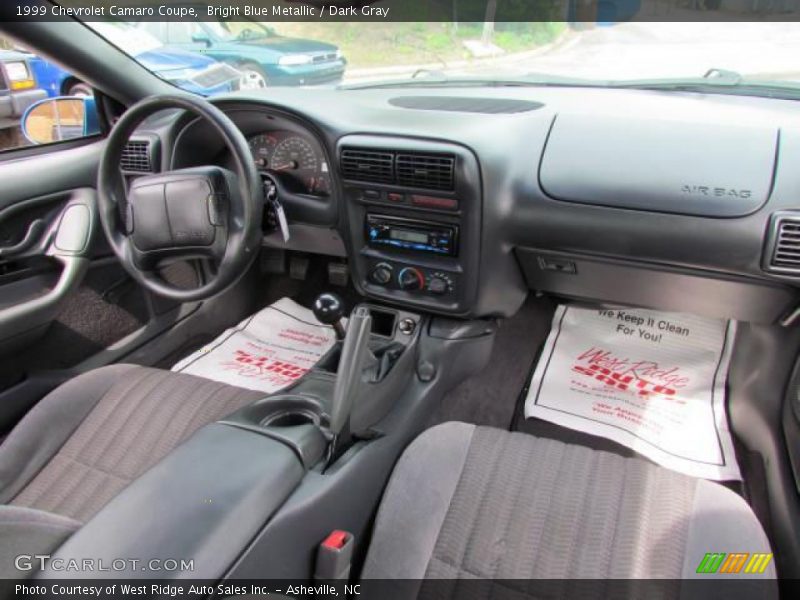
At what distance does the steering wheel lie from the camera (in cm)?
141

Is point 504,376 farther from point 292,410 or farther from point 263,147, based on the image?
point 263,147

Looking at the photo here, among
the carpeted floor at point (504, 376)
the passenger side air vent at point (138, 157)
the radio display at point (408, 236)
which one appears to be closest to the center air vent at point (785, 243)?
the radio display at point (408, 236)

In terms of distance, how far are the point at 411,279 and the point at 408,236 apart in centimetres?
13

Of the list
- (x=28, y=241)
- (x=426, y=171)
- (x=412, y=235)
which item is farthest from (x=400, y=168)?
(x=28, y=241)

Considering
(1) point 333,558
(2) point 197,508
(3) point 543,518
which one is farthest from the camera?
(3) point 543,518

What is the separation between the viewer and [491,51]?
1982 mm

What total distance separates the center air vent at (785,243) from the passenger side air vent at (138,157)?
180 cm

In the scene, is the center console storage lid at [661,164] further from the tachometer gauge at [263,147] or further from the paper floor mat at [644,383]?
the tachometer gauge at [263,147]

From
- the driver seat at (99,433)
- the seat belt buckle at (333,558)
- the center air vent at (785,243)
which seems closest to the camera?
the seat belt buckle at (333,558)

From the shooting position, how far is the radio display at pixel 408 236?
1.72m

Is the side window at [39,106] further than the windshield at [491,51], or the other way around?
the side window at [39,106]

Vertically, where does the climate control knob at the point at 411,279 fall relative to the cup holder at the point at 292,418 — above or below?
above

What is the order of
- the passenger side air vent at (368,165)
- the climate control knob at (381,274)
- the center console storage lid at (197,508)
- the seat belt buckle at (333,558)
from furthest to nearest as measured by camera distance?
the climate control knob at (381,274) → the passenger side air vent at (368,165) → the seat belt buckle at (333,558) → the center console storage lid at (197,508)
